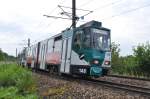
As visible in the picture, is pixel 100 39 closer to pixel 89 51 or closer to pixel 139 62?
pixel 89 51

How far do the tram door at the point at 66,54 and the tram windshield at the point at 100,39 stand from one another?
1.92 meters

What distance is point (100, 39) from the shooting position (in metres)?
22.2

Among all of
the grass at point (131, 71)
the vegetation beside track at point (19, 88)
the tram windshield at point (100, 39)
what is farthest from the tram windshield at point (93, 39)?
the grass at point (131, 71)

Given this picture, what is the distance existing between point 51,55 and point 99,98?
53.5 feet

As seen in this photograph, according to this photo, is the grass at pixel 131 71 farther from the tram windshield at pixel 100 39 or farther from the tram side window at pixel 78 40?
the tram side window at pixel 78 40

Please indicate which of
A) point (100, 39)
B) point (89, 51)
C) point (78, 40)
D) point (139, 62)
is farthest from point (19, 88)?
point (139, 62)

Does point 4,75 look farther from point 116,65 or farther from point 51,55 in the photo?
point 116,65

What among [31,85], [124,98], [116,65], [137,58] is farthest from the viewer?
[116,65]

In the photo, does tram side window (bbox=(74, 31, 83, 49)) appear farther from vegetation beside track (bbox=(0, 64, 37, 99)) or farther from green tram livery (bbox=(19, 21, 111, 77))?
vegetation beside track (bbox=(0, 64, 37, 99))

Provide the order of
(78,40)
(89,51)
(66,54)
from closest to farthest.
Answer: (89,51)
(78,40)
(66,54)

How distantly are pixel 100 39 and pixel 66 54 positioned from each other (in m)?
2.84

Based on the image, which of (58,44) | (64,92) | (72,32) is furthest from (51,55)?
(64,92)

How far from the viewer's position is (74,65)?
2234cm

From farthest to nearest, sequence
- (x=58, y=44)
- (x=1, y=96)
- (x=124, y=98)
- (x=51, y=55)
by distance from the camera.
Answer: (x=51, y=55)
(x=58, y=44)
(x=1, y=96)
(x=124, y=98)
